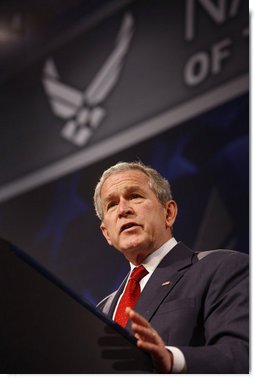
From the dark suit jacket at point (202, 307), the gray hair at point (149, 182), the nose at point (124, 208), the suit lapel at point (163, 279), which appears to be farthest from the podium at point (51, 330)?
the gray hair at point (149, 182)

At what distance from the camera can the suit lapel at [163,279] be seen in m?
1.67

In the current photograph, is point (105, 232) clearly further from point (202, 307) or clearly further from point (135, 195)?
point (202, 307)

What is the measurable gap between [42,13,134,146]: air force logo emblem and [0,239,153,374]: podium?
107 centimetres

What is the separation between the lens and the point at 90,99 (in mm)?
2324

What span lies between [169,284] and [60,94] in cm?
104

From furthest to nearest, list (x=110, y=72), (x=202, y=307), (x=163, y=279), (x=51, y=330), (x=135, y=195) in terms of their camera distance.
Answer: (x=110, y=72) → (x=135, y=195) → (x=163, y=279) → (x=202, y=307) → (x=51, y=330)

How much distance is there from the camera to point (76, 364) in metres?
1.39

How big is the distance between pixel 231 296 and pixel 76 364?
466 millimetres

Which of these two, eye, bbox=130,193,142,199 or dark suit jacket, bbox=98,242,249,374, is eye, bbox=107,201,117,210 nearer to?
eye, bbox=130,193,142,199

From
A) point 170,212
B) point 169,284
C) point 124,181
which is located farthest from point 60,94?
point 169,284

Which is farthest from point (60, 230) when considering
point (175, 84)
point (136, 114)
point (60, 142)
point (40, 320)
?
point (40, 320)

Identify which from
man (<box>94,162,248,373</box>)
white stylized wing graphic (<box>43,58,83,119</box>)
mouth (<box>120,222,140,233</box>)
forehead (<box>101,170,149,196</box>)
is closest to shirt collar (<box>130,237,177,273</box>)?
man (<box>94,162,248,373</box>)

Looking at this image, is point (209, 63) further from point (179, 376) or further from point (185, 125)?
point (179, 376)

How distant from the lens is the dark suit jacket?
4.81 feet
